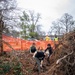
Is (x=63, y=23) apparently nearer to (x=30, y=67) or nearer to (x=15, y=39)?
(x=15, y=39)

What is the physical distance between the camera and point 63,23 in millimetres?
49562

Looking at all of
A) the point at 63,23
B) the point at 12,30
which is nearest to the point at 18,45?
the point at 12,30

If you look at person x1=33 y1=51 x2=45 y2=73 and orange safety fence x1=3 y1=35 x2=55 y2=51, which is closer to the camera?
person x1=33 y1=51 x2=45 y2=73

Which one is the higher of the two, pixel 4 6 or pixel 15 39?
pixel 4 6

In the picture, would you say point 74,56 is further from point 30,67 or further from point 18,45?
point 18,45

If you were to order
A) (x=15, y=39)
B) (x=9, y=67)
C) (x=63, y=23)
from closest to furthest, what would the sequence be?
(x=9, y=67) → (x=15, y=39) → (x=63, y=23)

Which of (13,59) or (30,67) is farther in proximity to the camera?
(30,67)

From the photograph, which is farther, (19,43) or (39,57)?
(19,43)

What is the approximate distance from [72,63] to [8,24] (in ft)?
28.0

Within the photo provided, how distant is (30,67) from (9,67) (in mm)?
2547

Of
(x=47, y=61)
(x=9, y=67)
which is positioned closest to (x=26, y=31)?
(x=47, y=61)

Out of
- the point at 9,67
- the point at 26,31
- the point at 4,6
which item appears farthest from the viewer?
the point at 26,31

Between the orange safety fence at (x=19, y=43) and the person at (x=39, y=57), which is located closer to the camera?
the person at (x=39, y=57)

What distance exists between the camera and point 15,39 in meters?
21.6
